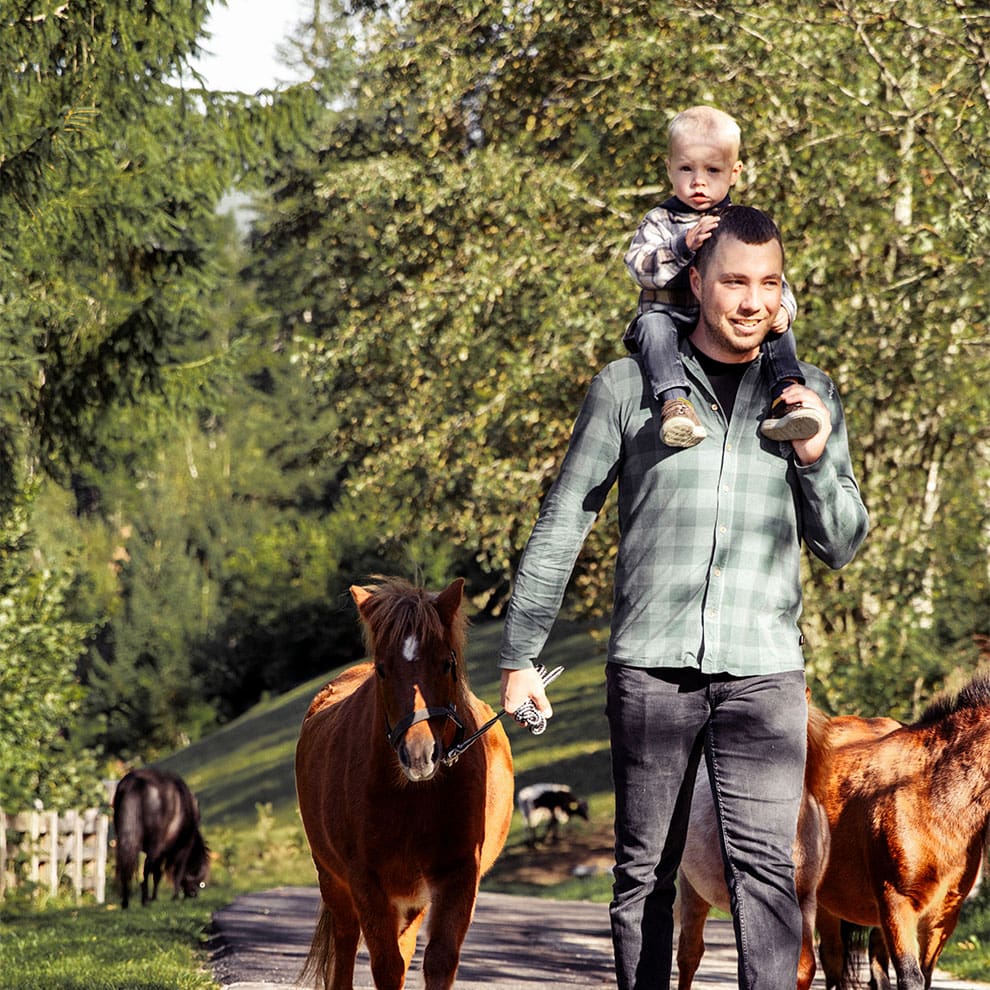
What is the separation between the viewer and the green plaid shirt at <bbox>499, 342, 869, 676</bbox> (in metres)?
4.07

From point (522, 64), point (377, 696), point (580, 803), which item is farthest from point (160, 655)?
point (377, 696)

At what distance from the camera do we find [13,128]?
12938 mm

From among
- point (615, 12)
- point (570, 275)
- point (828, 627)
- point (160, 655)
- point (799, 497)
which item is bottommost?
point (160, 655)

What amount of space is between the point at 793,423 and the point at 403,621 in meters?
2.21

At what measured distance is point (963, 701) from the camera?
7.10m

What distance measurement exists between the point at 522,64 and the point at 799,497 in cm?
1537

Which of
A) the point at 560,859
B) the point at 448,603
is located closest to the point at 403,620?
the point at 448,603

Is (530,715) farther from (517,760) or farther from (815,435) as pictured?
(517,760)

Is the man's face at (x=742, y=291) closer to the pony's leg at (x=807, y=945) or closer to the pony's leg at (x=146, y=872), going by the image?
the pony's leg at (x=807, y=945)

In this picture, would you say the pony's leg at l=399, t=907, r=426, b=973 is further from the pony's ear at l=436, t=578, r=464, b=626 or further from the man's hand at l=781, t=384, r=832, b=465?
the man's hand at l=781, t=384, r=832, b=465

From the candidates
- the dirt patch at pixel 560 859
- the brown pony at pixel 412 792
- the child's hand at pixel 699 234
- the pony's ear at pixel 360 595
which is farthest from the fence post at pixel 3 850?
the child's hand at pixel 699 234

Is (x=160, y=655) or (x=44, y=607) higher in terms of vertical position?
(x=44, y=607)

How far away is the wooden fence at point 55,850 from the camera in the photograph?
66.3ft

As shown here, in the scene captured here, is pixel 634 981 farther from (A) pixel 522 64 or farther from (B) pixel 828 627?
(A) pixel 522 64
